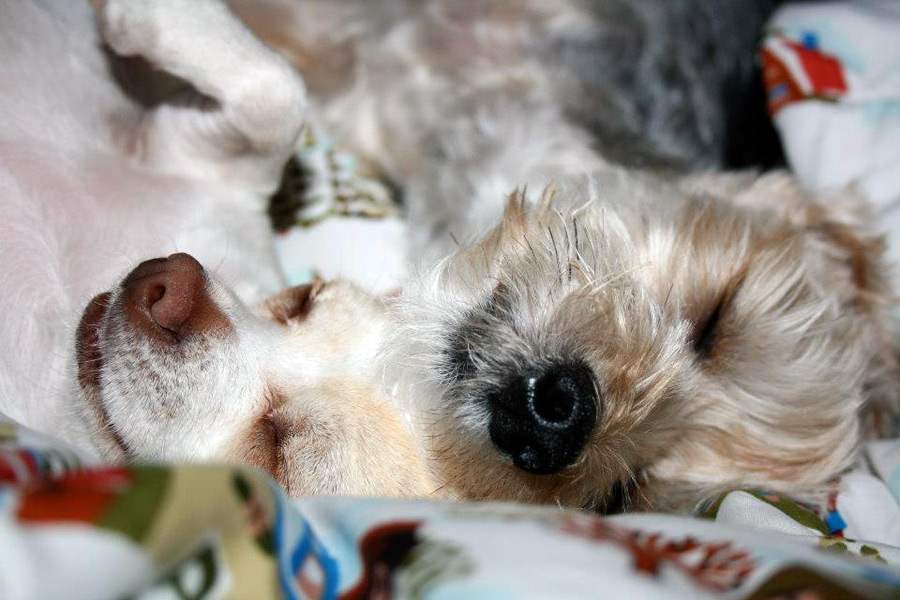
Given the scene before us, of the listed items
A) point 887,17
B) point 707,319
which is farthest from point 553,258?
point 887,17

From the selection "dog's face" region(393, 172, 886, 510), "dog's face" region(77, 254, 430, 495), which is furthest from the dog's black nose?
"dog's face" region(77, 254, 430, 495)

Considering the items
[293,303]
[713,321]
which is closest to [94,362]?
[293,303]

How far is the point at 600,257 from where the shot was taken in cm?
205

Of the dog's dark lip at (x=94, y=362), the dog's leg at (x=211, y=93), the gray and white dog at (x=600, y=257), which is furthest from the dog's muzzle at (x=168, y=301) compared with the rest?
the dog's leg at (x=211, y=93)

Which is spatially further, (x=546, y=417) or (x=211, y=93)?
(x=211, y=93)

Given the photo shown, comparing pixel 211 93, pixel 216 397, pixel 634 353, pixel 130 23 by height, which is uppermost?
pixel 130 23

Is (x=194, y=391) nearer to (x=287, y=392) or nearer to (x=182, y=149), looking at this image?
(x=287, y=392)

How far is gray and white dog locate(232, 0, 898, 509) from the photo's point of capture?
1.86 meters

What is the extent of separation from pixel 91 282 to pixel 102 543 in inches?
56.0

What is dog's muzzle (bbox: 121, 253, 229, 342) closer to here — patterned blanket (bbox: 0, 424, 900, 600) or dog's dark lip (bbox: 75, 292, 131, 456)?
dog's dark lip (bbox: 75, 292, 131, 456)

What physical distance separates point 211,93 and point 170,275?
2.33 ft

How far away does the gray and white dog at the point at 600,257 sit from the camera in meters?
1.86

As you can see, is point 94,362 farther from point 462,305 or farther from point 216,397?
point 462,305

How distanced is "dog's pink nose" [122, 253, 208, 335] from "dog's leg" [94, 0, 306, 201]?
2.06 ft
